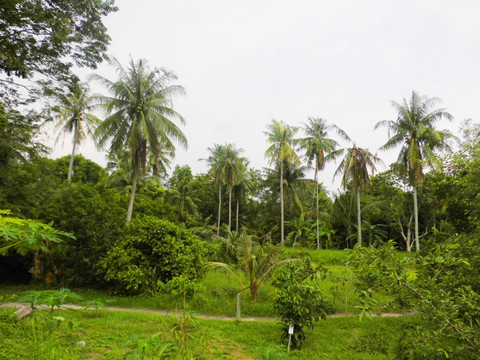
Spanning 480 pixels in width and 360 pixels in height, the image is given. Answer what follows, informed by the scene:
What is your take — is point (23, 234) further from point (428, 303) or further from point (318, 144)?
point (318, 144)

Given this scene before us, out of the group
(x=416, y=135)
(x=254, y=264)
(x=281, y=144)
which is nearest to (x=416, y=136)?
(x=416, y=135)

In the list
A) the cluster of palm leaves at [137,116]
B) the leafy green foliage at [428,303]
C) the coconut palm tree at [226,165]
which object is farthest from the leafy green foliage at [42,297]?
the coconut palm tree at [226,165]

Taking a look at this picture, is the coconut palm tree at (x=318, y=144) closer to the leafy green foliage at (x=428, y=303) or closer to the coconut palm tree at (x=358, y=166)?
the coconut palm tree at (x=358, y=166)

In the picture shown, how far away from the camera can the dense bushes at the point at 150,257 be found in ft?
30.0

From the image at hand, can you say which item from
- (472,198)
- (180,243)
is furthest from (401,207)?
(180,243)

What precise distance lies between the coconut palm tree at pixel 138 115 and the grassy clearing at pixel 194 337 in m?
8.62

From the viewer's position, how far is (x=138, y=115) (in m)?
15.1

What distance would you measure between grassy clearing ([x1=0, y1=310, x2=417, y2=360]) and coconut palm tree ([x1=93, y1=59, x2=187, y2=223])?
8625mm

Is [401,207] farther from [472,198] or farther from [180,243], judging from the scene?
[180,243]

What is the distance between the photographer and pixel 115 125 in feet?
48.0

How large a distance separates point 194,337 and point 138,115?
41.8 feet

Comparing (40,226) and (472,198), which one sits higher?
(472,198)

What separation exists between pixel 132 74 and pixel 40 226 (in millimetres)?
14043

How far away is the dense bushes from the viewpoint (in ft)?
30.0
